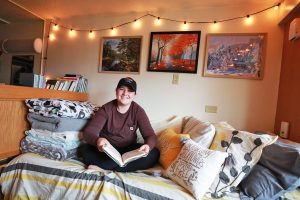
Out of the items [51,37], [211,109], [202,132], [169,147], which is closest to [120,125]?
[169,147]

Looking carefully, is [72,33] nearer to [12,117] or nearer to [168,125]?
[12,117]

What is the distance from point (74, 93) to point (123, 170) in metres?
1.25

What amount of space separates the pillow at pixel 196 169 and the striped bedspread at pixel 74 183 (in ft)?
0.16

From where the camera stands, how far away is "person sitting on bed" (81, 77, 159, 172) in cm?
146

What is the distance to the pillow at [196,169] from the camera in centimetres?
112

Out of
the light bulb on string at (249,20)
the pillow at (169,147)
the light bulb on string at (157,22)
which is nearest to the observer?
the pillow at (169,147)

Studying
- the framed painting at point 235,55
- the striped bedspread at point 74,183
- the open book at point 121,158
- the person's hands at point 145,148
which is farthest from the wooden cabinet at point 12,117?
the framed painting at point 235,55

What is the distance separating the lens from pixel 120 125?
63.4 inches

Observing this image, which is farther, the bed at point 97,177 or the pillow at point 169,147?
the pillow at point 169,147

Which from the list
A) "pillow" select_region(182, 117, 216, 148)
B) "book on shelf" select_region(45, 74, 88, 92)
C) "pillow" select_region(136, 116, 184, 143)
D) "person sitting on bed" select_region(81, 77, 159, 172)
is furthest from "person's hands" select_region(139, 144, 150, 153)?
"book on shelf" select_region(45, 74, 88, 92)

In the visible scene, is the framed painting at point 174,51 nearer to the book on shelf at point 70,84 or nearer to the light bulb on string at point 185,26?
the light bulb on string at point 185,26

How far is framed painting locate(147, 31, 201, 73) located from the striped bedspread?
130 centimetres

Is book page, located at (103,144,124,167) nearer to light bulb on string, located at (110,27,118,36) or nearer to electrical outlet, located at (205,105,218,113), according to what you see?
electrical outlet, located at (205,105,218,113)

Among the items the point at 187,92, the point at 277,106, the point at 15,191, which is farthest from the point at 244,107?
the point at 15,191
